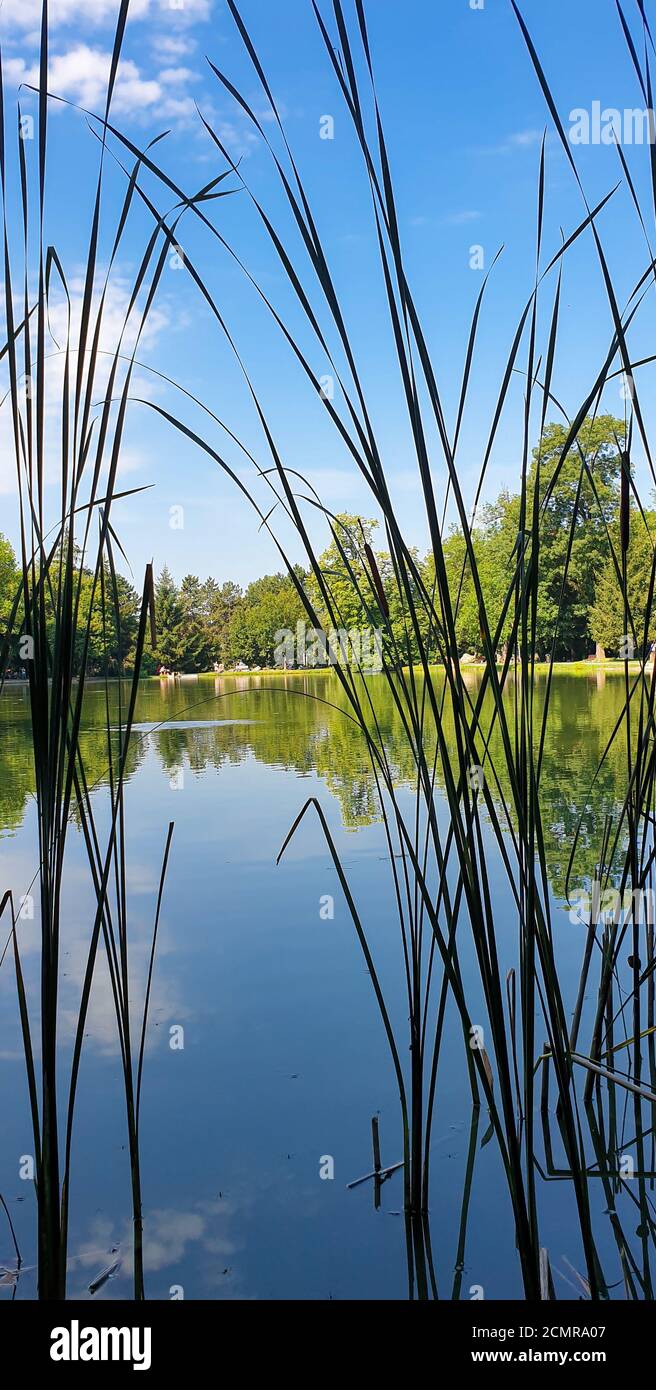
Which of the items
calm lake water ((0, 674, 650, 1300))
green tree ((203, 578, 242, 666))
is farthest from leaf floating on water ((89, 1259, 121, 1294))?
green tree ((203, 578, 242, 666))

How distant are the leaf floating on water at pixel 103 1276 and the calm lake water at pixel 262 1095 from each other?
2cm

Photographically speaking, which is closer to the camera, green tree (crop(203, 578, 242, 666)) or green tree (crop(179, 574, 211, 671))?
green tree (crop(179, 574, 211, 671))

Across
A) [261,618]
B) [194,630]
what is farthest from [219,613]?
[261,618]

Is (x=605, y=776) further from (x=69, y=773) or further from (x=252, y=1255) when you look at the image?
(x=69, y=773)

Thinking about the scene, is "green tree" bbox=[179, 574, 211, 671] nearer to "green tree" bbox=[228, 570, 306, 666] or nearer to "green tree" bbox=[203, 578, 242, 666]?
"green tree" bbox=[203, 578, 242, 666]

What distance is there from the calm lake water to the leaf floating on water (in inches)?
0.7

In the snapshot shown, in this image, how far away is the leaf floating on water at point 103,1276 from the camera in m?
1.51

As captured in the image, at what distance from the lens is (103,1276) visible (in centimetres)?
153

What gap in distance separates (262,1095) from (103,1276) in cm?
78

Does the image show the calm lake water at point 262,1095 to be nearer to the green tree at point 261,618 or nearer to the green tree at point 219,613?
the green tree at point 261,618

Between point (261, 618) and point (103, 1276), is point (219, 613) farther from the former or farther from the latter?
point (103, 1276)

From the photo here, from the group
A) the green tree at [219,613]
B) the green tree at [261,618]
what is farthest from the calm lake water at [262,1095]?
the green tree at [219,613]

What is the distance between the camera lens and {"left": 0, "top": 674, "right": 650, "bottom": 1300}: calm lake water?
1.58 metres

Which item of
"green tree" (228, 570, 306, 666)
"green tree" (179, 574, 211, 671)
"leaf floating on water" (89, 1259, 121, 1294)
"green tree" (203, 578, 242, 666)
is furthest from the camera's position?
"green tree" (203, 578, 242, 666)
